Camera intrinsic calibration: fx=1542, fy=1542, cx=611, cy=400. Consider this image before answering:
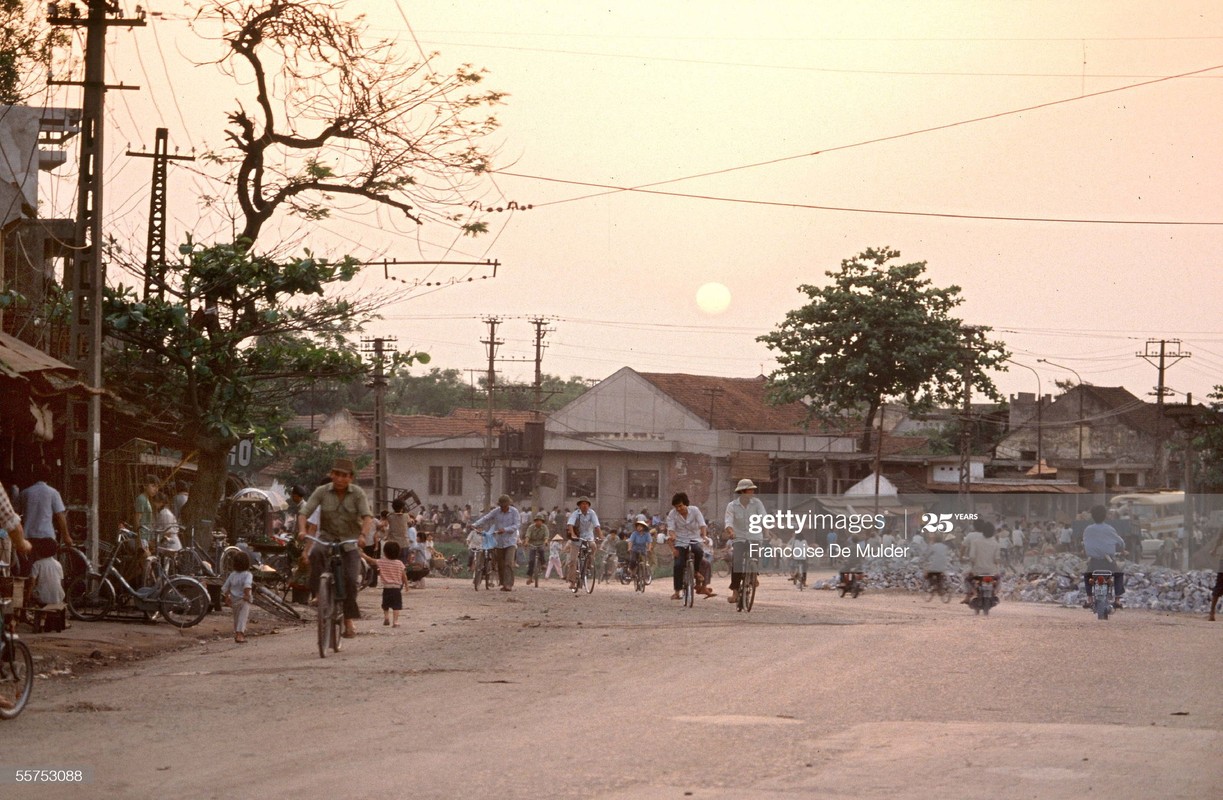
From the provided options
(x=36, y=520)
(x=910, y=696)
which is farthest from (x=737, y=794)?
(x=36, y=520)

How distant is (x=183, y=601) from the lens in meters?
17.1

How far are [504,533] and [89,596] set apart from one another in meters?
10.9

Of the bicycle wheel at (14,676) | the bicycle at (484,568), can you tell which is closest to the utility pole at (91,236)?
the bicycle wheel at (14,676)

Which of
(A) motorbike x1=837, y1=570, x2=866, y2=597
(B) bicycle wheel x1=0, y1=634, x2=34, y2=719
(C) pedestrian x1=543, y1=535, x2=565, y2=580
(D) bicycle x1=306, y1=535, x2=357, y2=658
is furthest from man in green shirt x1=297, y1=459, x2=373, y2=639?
(C) pedestrian x1=543, y1=535, x2=565, y2=580

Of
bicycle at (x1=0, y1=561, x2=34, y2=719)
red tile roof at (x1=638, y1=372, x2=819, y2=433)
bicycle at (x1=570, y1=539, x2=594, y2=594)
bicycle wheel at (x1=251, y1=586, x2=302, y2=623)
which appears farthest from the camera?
red tile roof at (x1=638, y1=372, x2=819, y2=433)

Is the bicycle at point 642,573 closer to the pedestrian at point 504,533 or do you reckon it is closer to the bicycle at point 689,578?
the pedestrian at point 504,533

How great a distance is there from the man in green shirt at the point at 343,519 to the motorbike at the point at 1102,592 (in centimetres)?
1469

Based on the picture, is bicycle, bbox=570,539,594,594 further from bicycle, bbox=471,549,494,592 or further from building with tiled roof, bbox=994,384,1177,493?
building with tiled roof, bbox=994,384,1177,493

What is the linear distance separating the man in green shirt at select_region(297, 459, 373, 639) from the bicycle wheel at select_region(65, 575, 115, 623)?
13.8 ft

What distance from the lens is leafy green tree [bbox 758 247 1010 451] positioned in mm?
61438

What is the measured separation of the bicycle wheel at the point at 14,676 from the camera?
9102 millimetres

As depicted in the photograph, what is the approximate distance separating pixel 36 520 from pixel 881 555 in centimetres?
3598

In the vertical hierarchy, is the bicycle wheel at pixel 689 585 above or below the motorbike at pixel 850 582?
above

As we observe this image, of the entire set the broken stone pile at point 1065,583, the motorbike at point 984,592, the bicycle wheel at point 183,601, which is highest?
the bicycle wheel at point 183,601
